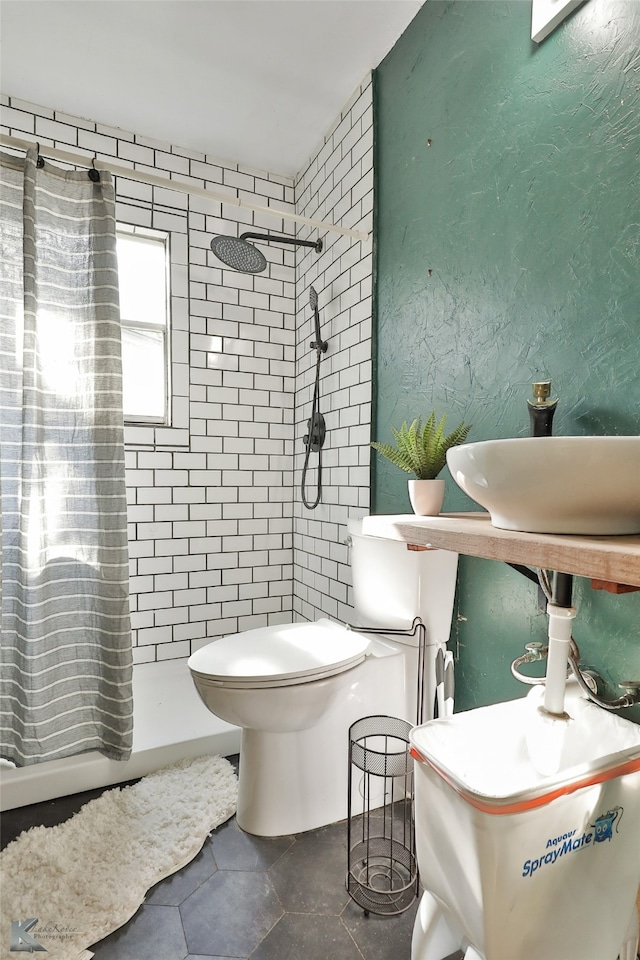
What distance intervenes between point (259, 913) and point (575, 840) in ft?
2.74

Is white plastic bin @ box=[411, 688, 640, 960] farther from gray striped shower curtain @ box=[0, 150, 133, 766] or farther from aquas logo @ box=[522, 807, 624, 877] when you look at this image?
gray striped shower curtain @ box=[0, 150, 133, 766]

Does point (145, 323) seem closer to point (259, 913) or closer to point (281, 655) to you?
point (281, 655)

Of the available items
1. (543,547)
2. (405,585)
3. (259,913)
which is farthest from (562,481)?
(259,913)

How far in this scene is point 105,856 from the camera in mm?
1491

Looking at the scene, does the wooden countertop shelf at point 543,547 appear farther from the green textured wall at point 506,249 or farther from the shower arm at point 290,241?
the shower arm at point 290,241

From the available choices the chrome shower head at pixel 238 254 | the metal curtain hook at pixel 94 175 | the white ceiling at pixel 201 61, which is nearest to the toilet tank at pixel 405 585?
the chrome shower head at pixel 238 254

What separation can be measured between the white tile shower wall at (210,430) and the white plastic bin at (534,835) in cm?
140

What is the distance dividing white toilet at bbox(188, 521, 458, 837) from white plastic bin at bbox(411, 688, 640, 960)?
50cm

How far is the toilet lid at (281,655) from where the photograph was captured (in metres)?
1.46

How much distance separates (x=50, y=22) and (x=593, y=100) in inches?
74.6

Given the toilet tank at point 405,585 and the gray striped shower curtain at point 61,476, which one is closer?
the toilet tank at point 405,585

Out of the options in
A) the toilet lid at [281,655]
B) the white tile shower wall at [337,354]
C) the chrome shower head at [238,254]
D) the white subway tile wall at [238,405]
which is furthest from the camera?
the white subway tile wall at [238,405]

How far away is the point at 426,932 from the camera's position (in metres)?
1.08

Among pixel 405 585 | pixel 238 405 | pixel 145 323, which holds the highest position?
pixel 145 323
